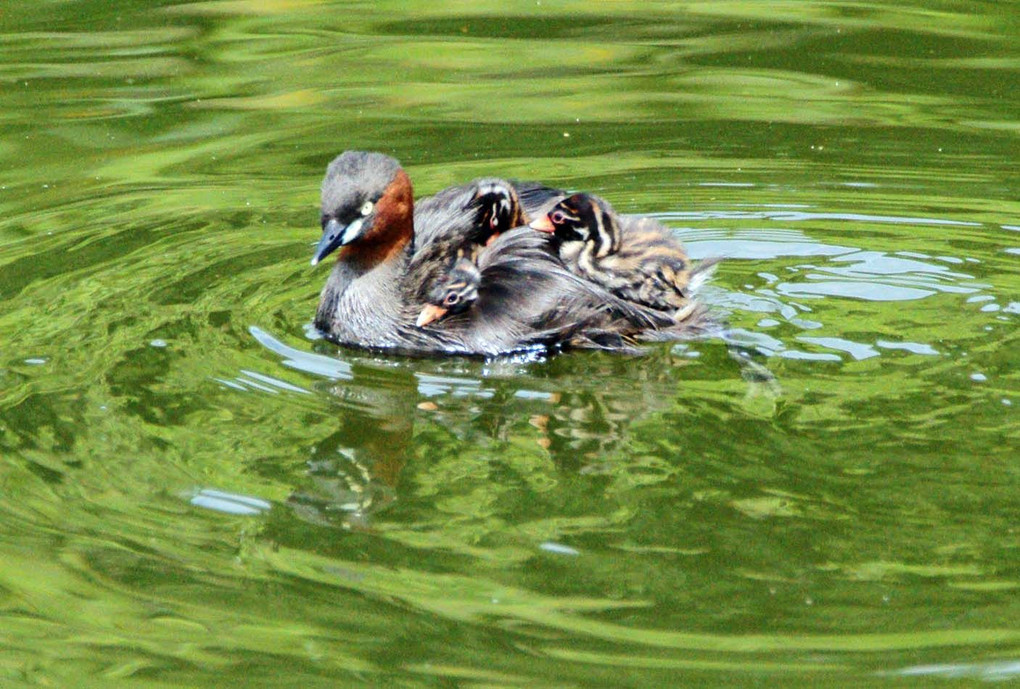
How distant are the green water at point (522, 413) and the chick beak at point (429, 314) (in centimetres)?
20

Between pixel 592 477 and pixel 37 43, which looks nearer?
pixel 592 477

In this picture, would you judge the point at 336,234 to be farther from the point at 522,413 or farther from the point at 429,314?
the point at 522,413

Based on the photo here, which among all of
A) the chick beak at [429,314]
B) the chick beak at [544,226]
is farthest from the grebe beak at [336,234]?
the chick beak at [544,226]

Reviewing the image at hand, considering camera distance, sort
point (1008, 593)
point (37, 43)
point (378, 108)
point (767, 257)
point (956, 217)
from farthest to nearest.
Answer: point (37, 43)
point (378, 108)
point (956, 217)
point (767, 257)
point (1008, 593)

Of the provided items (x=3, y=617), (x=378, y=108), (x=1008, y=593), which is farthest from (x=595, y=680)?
(x=378, y=108)

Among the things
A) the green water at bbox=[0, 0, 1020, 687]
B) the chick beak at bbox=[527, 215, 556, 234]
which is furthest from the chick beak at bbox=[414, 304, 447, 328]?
the chick beak at bbox=[527, 215, 556, 234]

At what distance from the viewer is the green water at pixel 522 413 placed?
13.7ft

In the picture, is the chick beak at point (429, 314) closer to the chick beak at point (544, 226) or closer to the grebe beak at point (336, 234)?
the grebe beak at point (336, 234)

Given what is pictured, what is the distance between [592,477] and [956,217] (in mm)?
3411

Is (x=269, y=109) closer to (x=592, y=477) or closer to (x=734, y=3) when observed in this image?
(x=734, y=3)

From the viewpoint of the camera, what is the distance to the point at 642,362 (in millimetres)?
6105

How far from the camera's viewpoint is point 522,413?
5508 millimetres

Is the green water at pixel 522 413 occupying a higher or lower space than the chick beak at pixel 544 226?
lower

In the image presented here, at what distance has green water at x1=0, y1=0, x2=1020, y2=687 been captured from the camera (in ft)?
13.7
